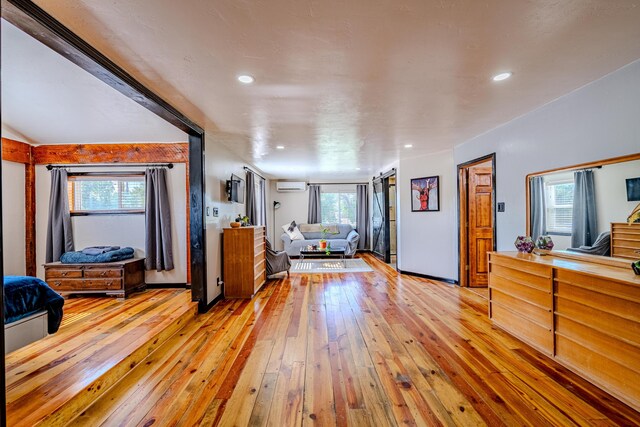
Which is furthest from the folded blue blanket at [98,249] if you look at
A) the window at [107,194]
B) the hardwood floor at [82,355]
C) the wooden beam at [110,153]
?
the wooden beam at [110,153]

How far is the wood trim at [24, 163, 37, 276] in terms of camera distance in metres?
4.20

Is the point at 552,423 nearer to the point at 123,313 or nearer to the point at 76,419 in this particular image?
the point at 76,419

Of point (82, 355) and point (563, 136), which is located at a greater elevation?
point (563, 136)

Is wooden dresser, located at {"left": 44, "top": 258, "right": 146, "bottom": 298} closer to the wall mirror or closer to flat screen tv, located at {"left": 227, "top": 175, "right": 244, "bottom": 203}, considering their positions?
flat screen tv, located at {"left": 227, "top": 175, "right": 244, "bottom": 203}

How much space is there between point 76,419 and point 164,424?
576mm

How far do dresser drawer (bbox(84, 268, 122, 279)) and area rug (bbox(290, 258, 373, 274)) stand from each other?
121 inches

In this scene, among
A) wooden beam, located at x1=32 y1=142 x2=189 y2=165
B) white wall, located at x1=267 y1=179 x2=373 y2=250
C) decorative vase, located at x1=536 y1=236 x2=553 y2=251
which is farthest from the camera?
white wall, located at x1=267 y1=179 x2=373 y2=250

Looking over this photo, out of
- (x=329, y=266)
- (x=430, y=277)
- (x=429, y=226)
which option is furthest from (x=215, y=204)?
(x=430, y=277)

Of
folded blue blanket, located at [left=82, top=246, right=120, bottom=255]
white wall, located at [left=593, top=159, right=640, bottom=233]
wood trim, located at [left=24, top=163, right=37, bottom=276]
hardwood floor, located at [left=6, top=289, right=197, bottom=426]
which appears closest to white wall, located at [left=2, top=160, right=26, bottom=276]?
wood trim, located at [left=24, top=163, right=37, bottom=276]

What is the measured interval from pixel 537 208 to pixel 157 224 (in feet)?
16.2

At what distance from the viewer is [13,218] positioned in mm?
4023

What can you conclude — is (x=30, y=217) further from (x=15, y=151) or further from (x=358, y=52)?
(x=358, y=52)

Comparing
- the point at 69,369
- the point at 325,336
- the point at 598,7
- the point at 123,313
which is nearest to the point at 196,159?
the point at 123,313

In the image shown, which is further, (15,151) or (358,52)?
(15,151)
